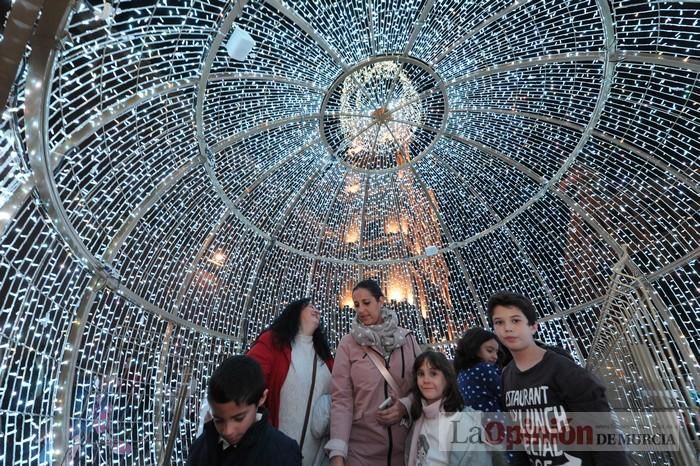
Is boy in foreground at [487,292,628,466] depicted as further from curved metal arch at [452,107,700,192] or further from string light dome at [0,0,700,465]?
curved metal arch at [452,107,700,192]

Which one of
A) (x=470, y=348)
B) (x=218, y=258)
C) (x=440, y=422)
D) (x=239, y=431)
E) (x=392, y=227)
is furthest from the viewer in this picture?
(x=392, y=227)

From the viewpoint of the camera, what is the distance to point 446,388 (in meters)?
2.73

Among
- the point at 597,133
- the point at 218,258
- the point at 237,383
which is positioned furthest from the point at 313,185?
the point at 237,383

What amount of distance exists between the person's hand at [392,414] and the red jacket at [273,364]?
73 centimetres

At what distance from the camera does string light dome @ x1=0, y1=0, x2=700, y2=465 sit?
3.84 m

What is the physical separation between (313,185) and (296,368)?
185 inches

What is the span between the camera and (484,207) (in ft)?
25.3

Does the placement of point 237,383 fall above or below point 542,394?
below

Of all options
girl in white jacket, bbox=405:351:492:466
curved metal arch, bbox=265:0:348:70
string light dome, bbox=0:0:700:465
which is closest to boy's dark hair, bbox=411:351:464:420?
girl in white jacket, bbox=405:351:492:466

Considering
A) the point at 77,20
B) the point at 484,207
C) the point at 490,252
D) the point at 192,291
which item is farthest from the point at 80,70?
the point at 490,252

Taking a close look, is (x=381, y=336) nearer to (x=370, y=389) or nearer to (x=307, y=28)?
(x=370, y=389)

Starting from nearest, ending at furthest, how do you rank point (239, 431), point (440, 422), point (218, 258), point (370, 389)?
point (239, 431) → point (440, 422) → point (370, 389) → point (218, 258)

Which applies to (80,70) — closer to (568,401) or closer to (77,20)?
(77,20)

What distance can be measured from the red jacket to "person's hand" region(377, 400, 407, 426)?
73cm
